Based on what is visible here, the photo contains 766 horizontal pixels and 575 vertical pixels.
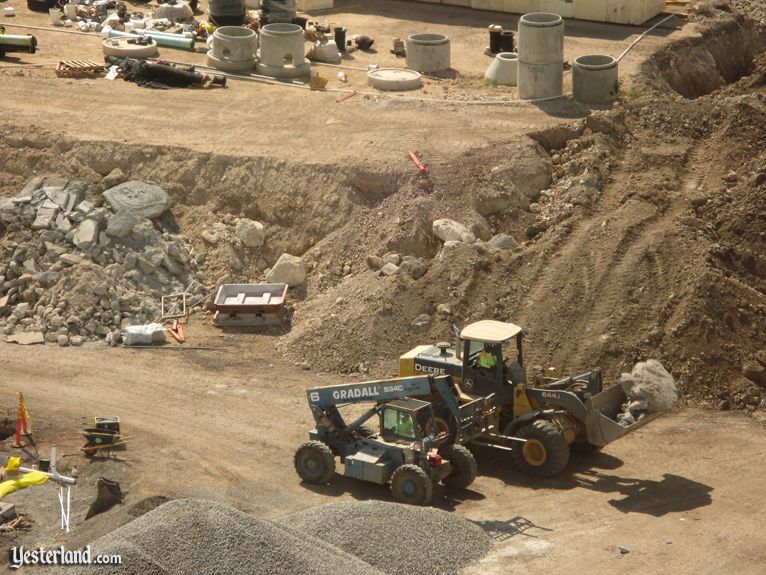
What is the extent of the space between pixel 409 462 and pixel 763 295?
8144 millimetres

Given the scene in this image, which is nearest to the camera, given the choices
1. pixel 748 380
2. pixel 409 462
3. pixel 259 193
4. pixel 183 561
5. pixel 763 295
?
pixel 183 561

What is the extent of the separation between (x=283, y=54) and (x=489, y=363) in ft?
49.3

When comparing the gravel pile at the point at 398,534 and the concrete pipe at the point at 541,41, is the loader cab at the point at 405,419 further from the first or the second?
the concrete pipe at the point at 541,41

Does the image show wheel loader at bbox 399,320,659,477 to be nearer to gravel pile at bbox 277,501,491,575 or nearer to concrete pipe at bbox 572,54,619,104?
gravel pile at bbox 277,501,491,575

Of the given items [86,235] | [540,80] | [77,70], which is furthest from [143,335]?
[540,80]

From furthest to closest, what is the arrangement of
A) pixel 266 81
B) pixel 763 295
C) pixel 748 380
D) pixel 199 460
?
pixel 266 81
pixel 763 295
pixel 748 380
pixel 199 460

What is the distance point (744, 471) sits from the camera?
20.6 metres

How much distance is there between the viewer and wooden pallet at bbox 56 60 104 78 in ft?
111

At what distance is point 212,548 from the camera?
16.3 metres

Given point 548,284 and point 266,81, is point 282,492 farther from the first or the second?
point 266,81

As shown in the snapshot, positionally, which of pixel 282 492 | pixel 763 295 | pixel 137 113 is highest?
pixel 137 113

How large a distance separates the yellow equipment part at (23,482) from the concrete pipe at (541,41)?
15514mm

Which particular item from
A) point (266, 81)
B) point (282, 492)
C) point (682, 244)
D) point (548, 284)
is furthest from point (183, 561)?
point (266, 81)

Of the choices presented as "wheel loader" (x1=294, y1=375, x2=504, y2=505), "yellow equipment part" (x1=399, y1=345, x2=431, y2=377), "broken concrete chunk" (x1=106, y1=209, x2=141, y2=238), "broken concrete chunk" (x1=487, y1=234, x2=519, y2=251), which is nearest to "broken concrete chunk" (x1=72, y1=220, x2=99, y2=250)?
"broken concrete chunk" (x1=106, y1=209, x2=141, y2=238)
